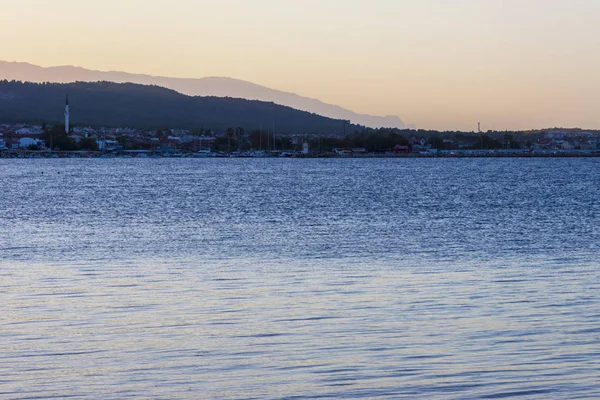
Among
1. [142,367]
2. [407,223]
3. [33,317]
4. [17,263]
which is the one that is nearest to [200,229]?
[407,223]

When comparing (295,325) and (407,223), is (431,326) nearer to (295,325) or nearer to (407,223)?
(295,325)

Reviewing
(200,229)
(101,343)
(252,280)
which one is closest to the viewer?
(101,343)

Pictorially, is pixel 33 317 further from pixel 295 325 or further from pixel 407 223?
pixel 407 223

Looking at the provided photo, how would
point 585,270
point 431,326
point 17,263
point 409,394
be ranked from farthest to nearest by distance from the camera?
1. point 17,263
2. point 585,270
3. point 431,326
4. point 409,394

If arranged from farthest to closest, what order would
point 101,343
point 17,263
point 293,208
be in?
1. point 293,208
2. point 17,263
3. point 101,343

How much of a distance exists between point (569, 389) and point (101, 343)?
21.2 ft

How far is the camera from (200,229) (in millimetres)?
35406

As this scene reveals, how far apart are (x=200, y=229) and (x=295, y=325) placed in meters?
20.4

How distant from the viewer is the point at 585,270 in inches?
861

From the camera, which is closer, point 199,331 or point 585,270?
point 199,331

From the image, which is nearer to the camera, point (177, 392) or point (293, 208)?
point (177, 392)

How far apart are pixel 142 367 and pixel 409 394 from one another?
3523 millimetres

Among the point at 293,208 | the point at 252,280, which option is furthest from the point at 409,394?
the point at 293,208

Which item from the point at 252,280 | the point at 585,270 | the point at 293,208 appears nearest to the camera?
the point at 252,280
